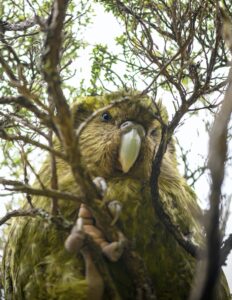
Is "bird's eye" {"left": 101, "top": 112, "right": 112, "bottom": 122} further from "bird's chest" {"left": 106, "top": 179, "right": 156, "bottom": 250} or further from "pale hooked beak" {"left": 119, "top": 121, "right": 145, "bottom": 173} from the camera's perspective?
"bird's chest" {"left": 106, "top": 179, "right": 156, "bottom": 250}

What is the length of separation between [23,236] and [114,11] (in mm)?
1927

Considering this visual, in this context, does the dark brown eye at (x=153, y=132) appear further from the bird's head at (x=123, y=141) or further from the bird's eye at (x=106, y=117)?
the bird's eye at (x=106, y=117)

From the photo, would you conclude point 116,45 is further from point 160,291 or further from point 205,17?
point 160,291

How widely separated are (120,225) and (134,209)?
145 millimetres

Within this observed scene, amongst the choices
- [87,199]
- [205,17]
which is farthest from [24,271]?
[205,17]

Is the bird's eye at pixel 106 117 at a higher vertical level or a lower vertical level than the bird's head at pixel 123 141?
higher

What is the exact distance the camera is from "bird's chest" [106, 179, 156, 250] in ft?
10.00

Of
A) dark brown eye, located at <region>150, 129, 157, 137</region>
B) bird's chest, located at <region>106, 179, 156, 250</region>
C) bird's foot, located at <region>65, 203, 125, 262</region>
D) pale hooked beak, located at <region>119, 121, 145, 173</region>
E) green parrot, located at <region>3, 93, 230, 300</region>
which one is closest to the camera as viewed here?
bird's foot, located at <region>65, 203, 125, 262</region>

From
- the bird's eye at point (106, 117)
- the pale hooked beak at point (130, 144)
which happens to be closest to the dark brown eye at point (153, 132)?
the pale hooked beak at point (130, 144)

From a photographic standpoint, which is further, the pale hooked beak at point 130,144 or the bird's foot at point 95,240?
the pale hooked beak at point 130,144

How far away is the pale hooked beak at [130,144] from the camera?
3180 mm

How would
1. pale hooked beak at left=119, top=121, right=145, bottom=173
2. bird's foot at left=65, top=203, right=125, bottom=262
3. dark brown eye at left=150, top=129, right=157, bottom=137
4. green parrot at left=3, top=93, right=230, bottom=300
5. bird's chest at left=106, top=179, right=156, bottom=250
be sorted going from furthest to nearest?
dark brown eye at left=150, top=129, right=157, bottom=137
pale hooked beak at left=119, top=121, right=145, bottom=173
bird's chest at left=106, top=179, right=156, bottom=250
green parrot at left=3, top=93, right=230, bottom=300
bird's foot at left=65, top=203, right=125, bottom=262

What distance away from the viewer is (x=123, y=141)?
10.8 feet

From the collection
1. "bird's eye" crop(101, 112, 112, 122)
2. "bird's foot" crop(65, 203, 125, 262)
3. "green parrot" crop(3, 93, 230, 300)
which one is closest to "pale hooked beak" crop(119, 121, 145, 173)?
"green parrot" crop(3, 93, 230, 300)
